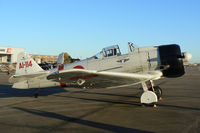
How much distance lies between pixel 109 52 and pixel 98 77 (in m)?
1.81

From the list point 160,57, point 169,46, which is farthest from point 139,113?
point 169,46

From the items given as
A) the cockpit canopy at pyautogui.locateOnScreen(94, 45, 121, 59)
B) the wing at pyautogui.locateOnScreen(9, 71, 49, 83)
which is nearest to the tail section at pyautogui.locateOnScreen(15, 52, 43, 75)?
the wing at pyautogui.locateOnScreen(9, 71, 49, 83)

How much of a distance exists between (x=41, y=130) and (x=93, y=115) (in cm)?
182

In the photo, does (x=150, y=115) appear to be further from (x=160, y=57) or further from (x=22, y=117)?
(x=22, y=117)

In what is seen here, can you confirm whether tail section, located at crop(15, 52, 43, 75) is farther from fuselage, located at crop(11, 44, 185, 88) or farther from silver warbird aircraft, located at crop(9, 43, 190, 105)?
fuselage, located at crop(11, 44, 185, 88)

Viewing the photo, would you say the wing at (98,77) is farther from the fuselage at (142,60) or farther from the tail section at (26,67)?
the tail section at (26,67)

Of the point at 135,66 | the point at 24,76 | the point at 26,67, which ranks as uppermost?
the point at 26,67

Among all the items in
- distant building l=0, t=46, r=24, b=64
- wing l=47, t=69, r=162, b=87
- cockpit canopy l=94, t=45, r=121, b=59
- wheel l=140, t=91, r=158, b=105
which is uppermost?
distant building l=0, t=46, r=24, b=64

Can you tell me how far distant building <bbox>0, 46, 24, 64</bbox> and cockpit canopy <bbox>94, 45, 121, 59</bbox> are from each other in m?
72.0

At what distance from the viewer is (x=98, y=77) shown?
619cm

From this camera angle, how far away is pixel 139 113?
5652mm

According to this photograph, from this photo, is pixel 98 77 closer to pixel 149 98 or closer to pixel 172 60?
pixel 149 98

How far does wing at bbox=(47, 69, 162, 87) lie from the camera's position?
5.47 m

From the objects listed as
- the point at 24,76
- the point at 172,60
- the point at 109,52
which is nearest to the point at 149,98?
the point at 172,60
